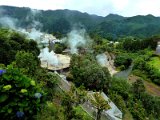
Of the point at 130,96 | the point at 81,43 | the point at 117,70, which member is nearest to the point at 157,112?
the point at 130,96

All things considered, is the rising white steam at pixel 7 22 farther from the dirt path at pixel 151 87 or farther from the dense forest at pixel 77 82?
the dirt path at pixel 151 87

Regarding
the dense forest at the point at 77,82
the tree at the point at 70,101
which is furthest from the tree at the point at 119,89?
the tree at the point at 70,101

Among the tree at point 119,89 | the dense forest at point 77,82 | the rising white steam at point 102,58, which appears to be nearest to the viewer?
the dense forest at point 77,82

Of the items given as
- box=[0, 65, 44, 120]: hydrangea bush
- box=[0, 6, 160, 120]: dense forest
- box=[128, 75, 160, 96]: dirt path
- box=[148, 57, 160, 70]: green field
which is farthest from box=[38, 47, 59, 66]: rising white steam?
box=[0, 65, 44, 120]: hydrangea bush

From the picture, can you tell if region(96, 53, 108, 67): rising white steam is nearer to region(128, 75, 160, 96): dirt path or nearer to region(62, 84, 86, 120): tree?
region(128, 75, 160, 96): dirt path

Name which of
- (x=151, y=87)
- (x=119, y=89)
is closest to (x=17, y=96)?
(x=119, y=89)

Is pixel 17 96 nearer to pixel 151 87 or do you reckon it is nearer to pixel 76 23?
pixel 151 87
